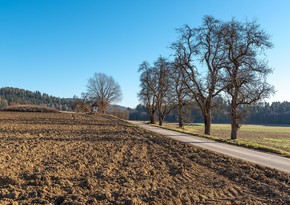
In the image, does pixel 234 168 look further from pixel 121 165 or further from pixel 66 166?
pixel 66 166

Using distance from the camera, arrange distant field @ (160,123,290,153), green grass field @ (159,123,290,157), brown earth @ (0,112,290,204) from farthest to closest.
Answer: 1. distant field @ (160,123,290,153)
2. green grass field @ (159,123,290,157)
3. brown earth @ (0,112,290,204)

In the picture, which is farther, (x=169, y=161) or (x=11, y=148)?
(x=11, y=148)

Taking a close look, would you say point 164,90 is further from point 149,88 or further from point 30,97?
point 30,97

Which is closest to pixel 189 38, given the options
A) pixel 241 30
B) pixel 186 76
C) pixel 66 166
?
pixel 186 76

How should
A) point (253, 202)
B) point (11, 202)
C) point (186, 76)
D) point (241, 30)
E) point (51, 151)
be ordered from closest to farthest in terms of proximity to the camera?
point (11, 202) → point (253, 202) → point (51, 151) → point (241, 30) → point (186, 76)

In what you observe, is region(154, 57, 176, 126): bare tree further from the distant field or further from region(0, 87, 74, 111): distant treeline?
region(0, 87, 74, 111): distant treeline

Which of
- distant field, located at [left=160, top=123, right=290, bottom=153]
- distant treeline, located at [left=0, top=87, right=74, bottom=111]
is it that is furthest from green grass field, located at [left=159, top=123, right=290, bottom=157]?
distant treeline, located at [left=0, top=87, right=74, bottom=111]

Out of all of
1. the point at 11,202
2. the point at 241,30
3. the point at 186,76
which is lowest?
the point at 11,202

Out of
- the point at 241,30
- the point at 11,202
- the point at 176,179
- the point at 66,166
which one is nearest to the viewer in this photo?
the point at 11,202

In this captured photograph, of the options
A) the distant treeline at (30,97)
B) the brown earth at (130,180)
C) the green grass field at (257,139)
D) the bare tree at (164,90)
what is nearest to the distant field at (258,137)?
the green grass field at (257,139)

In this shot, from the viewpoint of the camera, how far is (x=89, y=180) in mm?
8320

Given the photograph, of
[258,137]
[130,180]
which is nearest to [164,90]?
[258,137]

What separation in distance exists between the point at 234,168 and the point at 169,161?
2672 millimetres

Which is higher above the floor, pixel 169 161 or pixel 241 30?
pixel 241 30
